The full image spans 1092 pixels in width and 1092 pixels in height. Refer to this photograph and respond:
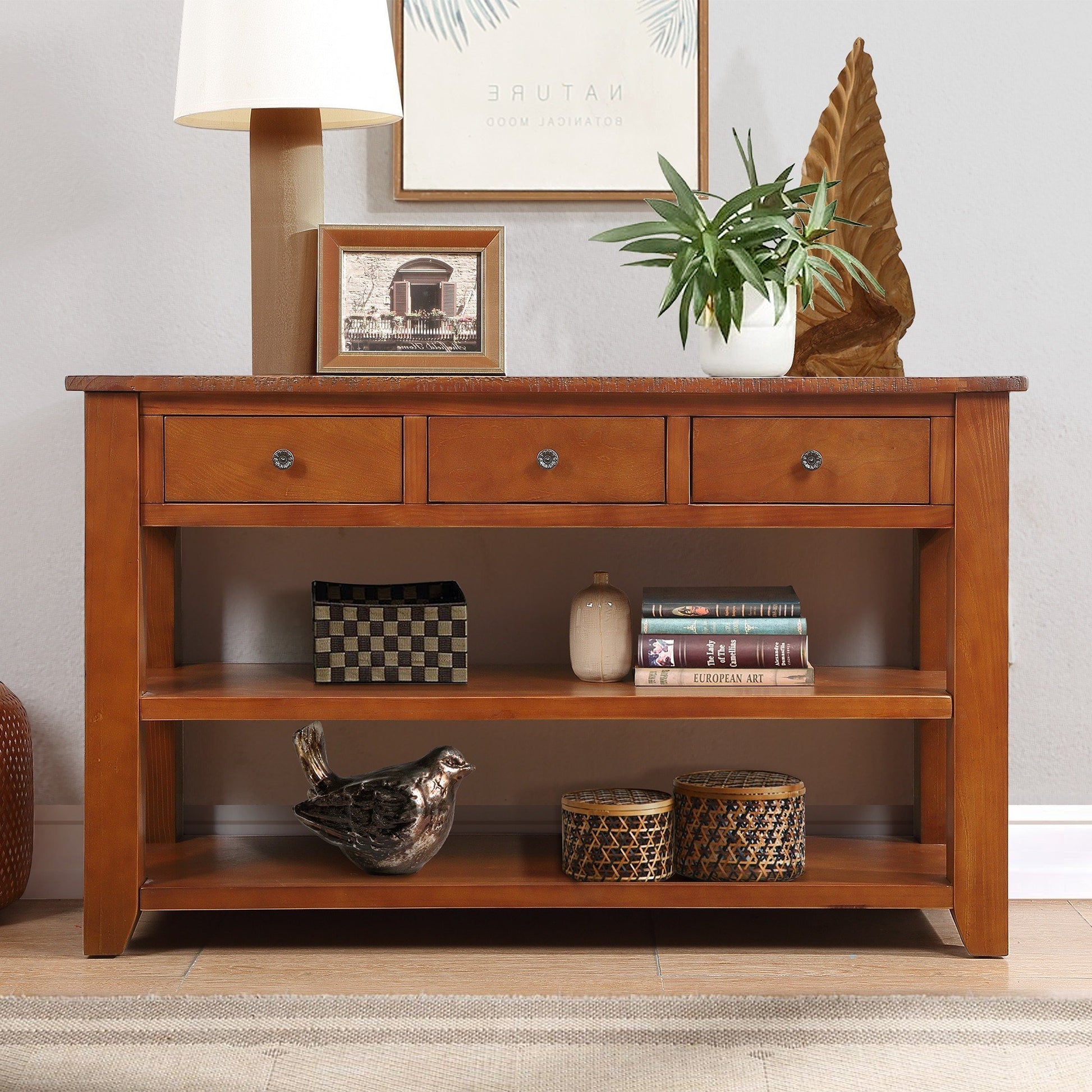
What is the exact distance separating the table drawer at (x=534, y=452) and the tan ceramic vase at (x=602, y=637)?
0.22 meters

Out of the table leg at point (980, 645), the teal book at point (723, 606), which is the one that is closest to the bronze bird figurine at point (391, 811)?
the teal book at point (723, 606)

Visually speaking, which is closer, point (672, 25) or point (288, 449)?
point (288, 449)

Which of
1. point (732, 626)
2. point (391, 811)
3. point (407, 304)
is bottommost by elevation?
point (391, 811)

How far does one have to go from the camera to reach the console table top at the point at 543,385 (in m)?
1.58

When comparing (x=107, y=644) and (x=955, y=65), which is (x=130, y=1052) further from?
(x=955, y=65)

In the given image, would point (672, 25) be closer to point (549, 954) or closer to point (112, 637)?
point (112, 637)

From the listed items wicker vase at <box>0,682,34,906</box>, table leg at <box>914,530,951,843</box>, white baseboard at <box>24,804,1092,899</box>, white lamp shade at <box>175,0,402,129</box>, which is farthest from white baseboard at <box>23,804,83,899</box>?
table leg at <box>914,530,951,843</box>

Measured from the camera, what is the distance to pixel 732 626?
1.71 m

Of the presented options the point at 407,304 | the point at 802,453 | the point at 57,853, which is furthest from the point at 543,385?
the point at 57,853

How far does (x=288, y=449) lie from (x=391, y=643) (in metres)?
0.33

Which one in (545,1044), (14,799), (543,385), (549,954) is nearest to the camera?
(545,1044)

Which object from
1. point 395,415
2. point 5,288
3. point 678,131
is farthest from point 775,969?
point 5,288

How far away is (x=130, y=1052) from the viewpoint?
4.51ft

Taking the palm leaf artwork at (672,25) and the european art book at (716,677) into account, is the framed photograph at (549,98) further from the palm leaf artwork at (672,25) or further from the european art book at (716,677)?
the european art book at (716,677)
